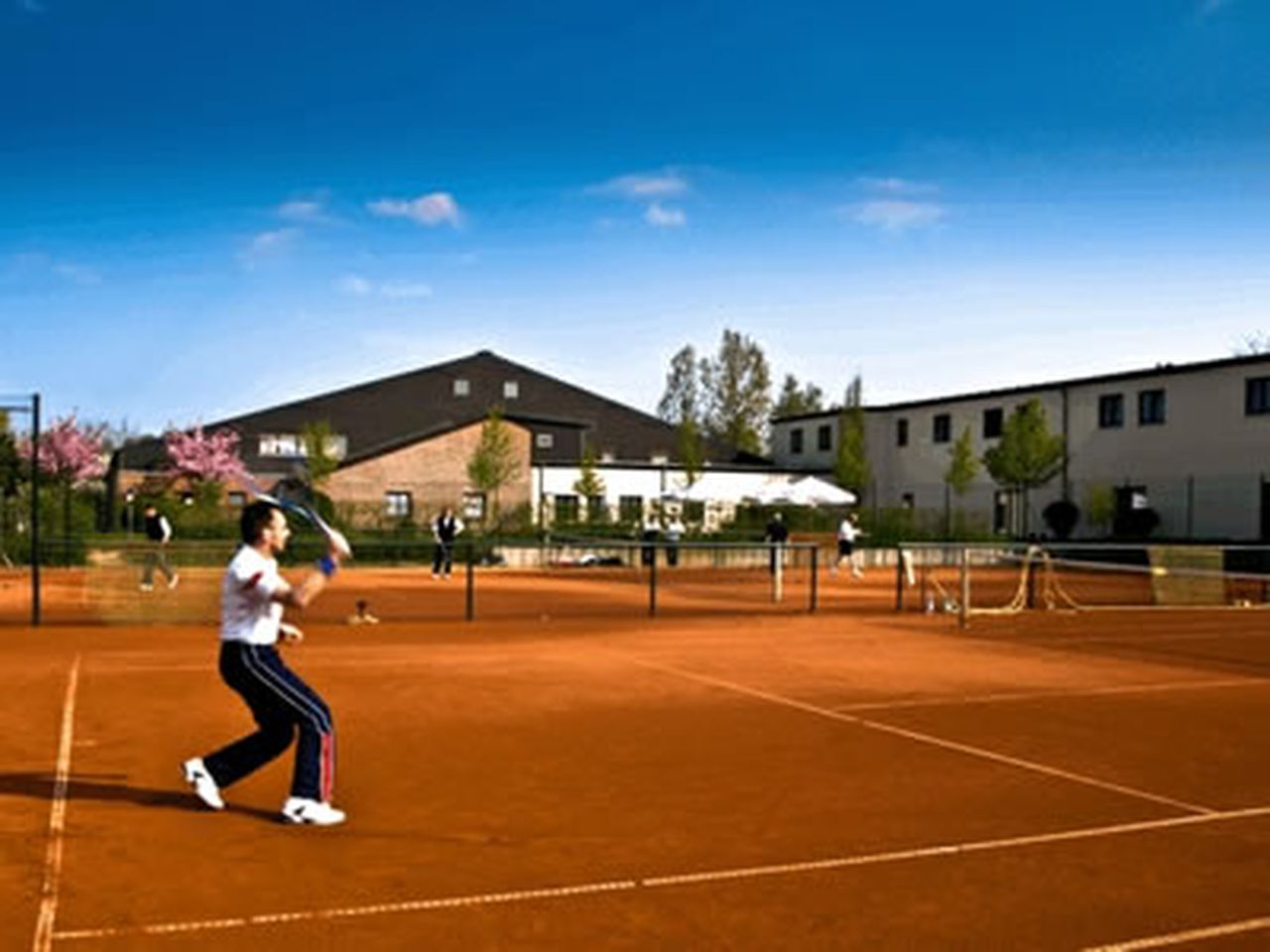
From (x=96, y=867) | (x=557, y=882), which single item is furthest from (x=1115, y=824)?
(x=96, y=867)

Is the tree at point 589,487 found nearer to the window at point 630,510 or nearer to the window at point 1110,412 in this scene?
the window at point 630,510

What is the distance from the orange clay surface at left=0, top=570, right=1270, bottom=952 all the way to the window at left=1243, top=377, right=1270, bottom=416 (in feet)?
88.4

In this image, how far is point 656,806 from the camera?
7.49 metres

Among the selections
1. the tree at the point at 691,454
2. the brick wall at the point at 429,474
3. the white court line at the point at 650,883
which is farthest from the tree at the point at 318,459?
the white court line at the point at 650,883

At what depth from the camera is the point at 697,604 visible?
24.0 metres

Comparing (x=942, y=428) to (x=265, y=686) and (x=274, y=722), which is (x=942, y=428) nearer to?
(x=274, y=722)

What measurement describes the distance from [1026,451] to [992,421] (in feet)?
21.6

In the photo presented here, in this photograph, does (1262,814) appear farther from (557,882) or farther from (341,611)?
(341,611)

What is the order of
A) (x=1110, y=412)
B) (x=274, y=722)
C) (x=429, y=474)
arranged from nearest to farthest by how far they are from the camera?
1. (x=274, y=722)
2. (x=1110, y=412)
3. (x=429, y=474)

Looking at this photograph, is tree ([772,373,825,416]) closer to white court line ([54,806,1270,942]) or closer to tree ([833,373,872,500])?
tree ([833,373,872,500])

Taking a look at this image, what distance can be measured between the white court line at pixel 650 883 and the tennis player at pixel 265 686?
1.50 meters

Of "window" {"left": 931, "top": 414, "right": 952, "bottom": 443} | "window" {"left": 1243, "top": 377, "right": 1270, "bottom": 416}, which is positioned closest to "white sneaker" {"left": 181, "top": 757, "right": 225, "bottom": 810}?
"window" {"left": 1243, "top": 377, "right": 1270, "bottom": 416}

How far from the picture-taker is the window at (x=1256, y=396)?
39.1 m

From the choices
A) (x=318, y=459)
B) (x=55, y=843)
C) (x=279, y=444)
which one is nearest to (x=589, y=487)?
(x=318, y=459)
